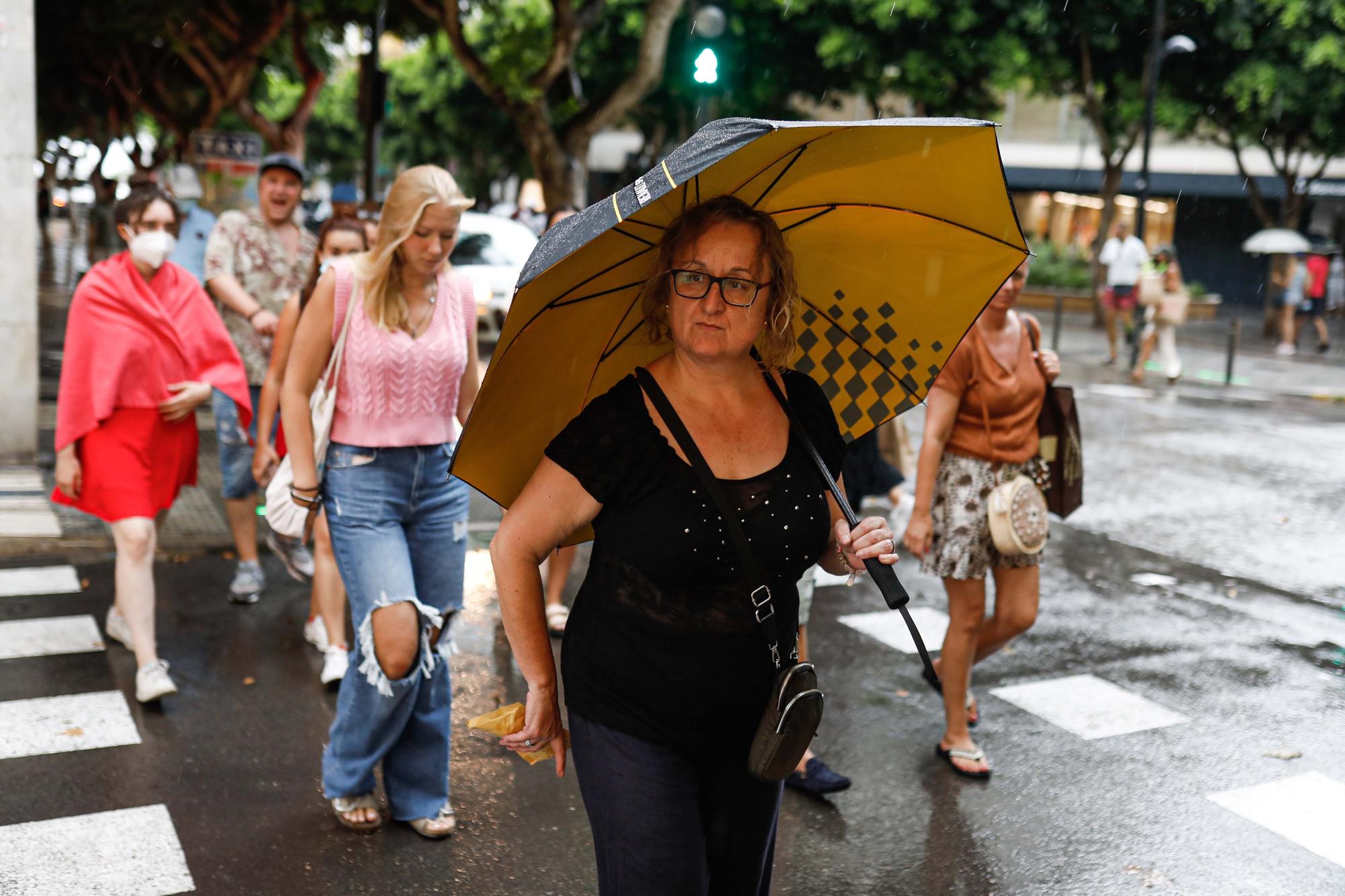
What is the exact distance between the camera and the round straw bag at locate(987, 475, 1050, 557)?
479cm

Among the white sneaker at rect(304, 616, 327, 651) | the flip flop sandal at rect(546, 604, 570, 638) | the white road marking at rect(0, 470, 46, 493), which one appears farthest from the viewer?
the white road marking at rect(0, 470, 46, 493)

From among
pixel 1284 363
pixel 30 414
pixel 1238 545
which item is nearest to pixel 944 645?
pixel 1238 545

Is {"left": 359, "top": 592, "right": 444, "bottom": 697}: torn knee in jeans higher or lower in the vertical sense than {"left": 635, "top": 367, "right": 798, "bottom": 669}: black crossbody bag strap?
lower

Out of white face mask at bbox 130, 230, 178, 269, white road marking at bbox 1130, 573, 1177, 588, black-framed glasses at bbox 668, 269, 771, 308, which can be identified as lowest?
white road marking at bbox 1130, 573, 1177, 588

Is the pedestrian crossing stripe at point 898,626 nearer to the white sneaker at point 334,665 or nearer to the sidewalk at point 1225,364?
the white sneaker at point 334,665

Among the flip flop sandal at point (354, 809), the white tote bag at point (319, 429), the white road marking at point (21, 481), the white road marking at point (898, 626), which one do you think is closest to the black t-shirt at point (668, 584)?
the white tote bag at point (319, 429)

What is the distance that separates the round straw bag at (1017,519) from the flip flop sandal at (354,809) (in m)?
2.41

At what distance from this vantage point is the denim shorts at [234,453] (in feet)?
21.9

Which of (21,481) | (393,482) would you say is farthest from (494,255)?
(393,482)

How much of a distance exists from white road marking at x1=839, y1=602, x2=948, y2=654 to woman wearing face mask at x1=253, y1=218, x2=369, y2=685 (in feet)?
8.80

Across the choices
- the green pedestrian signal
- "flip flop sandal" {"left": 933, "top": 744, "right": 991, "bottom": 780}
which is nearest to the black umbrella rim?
"flip flop sandal" {"left": 933, "top": 744, "right": 991, "bottom": 780}

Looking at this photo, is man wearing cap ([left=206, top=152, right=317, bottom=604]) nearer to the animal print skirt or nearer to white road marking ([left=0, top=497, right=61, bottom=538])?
white road marking ([left=0, top=497, right=61, bottom=538])

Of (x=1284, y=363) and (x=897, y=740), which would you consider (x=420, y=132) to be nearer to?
(x=1284, y=363)

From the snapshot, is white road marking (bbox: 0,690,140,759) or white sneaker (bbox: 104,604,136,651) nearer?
white road marking (bbox: 0,690,140,759)
